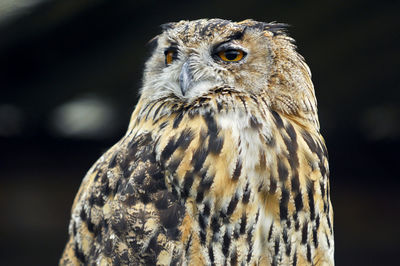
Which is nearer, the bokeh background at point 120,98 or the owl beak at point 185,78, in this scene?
the owl beak at point 185,78

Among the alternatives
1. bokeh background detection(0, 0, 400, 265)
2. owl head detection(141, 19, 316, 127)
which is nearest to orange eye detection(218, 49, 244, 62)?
owl head detection(141, 19, 316, 127)

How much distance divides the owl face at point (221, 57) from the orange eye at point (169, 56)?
5 centimetres

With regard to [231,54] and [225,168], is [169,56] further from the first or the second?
[225,168]

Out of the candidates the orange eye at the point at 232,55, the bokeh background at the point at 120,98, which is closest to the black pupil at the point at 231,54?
the orange eye at the point at 232,55

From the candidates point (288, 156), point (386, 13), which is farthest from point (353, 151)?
point (288, 156)

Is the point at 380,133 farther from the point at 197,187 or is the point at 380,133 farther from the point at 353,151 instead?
the point at 197,187

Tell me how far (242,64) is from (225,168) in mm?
319

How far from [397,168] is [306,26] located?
1884mm

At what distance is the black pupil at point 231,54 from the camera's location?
5.37 ft

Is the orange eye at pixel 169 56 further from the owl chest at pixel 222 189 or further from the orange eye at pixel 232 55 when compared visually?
the owl chest at pixel 222 189

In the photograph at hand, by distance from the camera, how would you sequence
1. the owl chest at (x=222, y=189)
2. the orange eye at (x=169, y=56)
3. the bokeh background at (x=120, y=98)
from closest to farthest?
the owl chest at (x=222, y=189), the orange eye at (x=169, y=56), the bokeh background at (x=120, y=98)

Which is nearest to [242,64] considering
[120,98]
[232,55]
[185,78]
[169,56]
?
[232,55]

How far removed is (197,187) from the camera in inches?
61.8

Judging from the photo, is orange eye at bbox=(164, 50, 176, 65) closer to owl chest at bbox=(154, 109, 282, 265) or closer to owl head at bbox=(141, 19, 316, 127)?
owl head at bbox=(141, 19, 316, 127)
